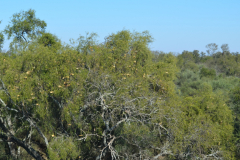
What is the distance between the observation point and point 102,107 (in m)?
11.3

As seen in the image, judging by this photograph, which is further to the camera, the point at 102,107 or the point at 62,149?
the point at 102,107

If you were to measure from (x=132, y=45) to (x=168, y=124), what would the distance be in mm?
5317

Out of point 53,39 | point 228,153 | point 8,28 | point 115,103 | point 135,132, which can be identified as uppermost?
point 8,28

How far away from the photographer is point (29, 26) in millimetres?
21109

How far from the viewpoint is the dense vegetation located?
430 inches

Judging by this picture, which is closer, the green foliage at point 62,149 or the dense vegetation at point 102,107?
the green foliage at point 62,149

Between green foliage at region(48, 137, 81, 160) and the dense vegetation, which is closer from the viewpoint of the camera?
green foliage at region(48, 137, 81, 160)

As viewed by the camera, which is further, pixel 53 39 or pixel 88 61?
pixel 53 39

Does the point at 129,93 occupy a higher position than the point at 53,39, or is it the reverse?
the point at 53,39

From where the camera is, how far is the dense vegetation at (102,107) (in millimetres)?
10914

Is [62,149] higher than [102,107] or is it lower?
lower

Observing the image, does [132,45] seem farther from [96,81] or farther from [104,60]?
[96,81]

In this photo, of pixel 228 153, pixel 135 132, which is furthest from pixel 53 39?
pixel 228 153

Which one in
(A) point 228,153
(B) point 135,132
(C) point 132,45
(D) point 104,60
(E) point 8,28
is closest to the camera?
(B) point 135,132
